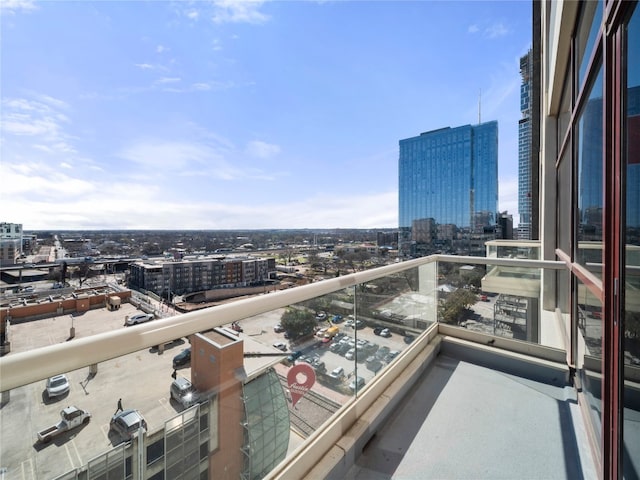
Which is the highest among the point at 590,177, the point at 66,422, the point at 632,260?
the point at 590,177

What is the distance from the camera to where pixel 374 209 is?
94.6ft

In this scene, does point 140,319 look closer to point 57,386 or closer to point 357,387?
point 57,386

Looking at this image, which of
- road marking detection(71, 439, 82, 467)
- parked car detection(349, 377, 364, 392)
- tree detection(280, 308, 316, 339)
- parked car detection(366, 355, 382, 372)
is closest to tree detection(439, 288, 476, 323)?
parked car detection(366, 355, 382, 372)

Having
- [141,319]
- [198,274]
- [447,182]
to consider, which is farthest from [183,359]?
[447,182]

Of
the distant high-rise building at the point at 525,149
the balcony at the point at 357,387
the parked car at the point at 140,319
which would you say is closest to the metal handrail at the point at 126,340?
the balcony at the point at 357,387

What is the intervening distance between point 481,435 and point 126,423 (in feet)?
6.12

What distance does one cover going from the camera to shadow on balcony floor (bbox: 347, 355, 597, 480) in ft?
4.65

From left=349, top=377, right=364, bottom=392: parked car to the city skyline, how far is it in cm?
629

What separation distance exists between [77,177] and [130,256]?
A: 402 inches

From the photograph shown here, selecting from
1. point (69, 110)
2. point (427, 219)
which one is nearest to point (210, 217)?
point (69, 110)

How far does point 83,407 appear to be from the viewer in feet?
2.08

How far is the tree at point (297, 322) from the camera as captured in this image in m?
1.25

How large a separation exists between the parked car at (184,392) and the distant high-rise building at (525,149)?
435 inches

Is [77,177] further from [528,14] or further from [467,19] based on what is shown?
[528,14]
